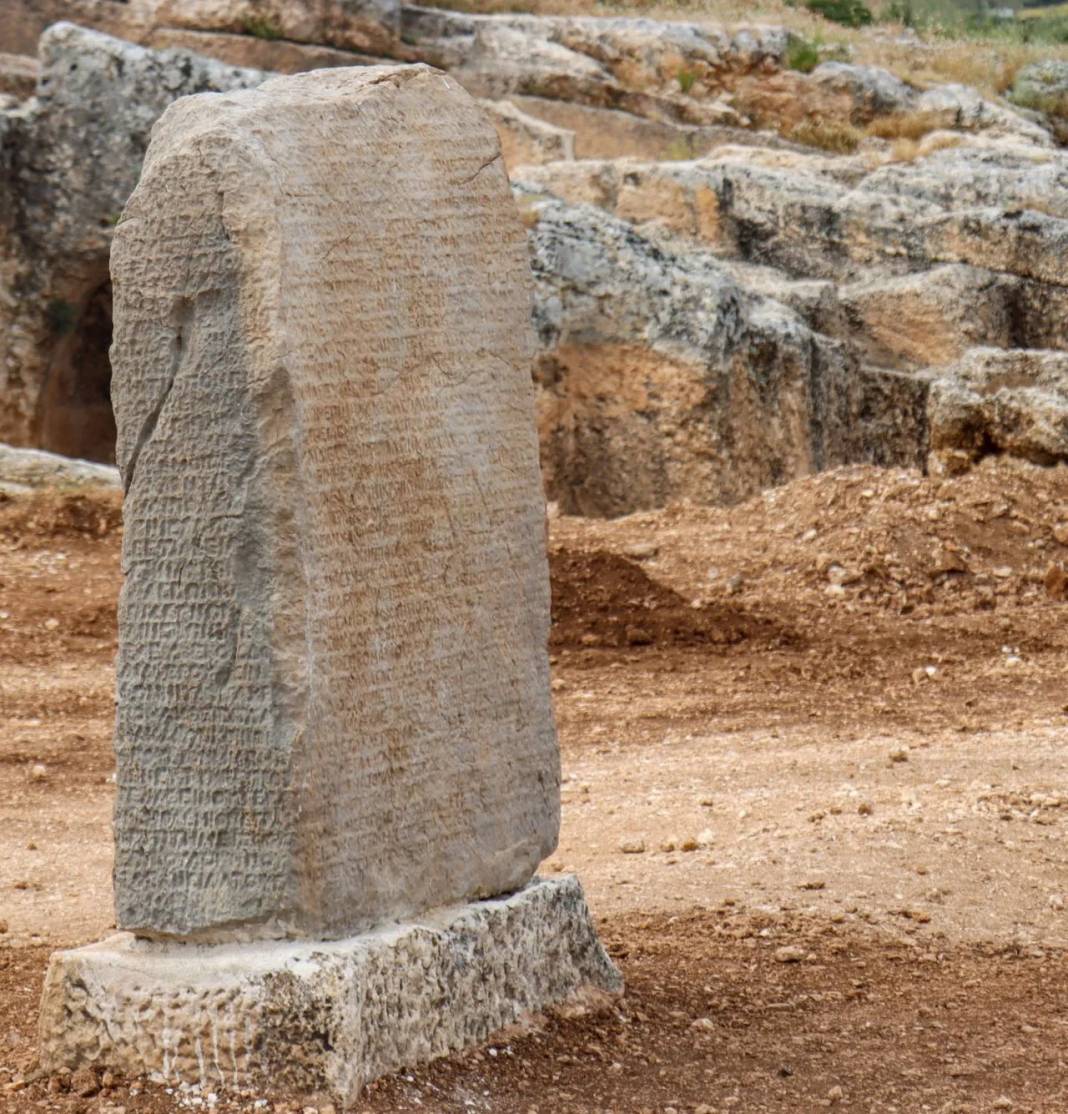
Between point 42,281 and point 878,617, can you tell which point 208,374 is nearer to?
point 878,617

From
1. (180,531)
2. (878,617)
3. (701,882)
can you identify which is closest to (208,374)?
(180,531)

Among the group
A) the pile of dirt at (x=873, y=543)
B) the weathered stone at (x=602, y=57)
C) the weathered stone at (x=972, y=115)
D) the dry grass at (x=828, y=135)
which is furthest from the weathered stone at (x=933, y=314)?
the weathered stone at (x=602, y=57)

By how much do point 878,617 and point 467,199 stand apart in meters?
4.76

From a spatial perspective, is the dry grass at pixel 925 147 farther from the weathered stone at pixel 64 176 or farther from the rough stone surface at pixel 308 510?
the rough stone surface at pixel 308 510

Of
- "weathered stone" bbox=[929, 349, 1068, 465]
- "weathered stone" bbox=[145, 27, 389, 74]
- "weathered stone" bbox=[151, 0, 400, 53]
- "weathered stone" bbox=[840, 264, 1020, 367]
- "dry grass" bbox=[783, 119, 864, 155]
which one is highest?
"weathered stone" bbox=[151, 0, 400, 53]

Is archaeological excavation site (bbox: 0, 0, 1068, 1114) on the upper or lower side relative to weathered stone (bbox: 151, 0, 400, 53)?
lower

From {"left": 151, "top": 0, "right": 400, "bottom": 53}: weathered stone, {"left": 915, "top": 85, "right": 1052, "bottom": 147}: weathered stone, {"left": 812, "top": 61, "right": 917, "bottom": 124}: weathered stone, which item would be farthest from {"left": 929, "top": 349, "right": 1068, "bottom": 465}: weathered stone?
{"left": 812, "top": 61, "right": 917, "bottom": 124}: weathered stone

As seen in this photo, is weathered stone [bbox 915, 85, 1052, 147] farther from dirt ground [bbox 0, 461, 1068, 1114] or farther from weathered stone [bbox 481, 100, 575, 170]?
dirt ground [bbox 0, 461, 1068, 1114]

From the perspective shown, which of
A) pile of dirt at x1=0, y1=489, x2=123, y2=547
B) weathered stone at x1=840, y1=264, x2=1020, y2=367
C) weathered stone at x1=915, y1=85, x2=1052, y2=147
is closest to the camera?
pile of dirt at x1=0, y1=489, x2=123, y2=547

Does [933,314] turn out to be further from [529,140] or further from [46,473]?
[46,473]

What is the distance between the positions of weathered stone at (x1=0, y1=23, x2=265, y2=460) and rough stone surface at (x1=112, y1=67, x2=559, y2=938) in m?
8.66

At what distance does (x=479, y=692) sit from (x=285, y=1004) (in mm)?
789

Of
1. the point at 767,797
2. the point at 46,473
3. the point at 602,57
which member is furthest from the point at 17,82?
the point at 767,797

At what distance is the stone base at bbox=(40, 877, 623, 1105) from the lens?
3.26 metres
